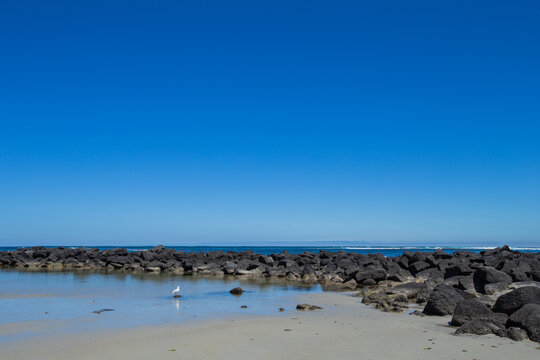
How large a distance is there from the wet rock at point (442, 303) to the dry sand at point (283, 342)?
1.19 feet

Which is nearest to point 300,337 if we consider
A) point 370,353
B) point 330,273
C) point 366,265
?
point 370,353

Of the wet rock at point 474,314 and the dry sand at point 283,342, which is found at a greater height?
the wet rock at point 474,314

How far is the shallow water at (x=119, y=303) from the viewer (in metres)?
10.7

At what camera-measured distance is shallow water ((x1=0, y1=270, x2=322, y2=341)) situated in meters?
10.7

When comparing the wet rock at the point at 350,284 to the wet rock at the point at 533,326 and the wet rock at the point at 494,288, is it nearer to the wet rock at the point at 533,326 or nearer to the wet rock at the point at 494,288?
the wet rock at the point at 494,288

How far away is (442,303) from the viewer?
1141 cm

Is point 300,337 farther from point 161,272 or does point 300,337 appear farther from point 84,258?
point 84,258

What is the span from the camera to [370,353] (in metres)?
7.96

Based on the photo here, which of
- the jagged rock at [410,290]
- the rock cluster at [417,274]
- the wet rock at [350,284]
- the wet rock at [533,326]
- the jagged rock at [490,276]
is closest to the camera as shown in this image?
the wet rock at [533,326]

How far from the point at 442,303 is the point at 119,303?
9601mm

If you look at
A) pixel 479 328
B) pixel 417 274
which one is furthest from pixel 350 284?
pixel 479 328

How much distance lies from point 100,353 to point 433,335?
21.6 ft

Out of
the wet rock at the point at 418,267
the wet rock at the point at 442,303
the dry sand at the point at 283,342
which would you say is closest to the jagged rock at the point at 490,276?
the wet rock at the point at 442,303

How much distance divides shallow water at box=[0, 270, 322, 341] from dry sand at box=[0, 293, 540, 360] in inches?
46.8
